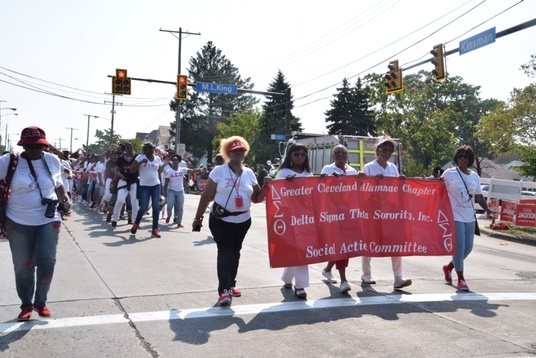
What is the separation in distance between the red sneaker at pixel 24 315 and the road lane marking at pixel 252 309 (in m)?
0.06

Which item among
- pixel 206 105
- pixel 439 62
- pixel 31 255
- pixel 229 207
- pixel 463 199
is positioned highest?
pixel 206 105

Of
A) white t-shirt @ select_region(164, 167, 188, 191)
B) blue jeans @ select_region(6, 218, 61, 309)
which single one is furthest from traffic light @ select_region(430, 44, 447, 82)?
blue jeans @ select_region(6, 218, 61, 309)

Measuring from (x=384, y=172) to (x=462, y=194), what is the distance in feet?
3.50

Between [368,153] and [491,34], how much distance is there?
8500mm

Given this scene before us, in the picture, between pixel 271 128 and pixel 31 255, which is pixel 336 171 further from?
pixel 271 128

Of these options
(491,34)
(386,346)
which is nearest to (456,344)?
(386,346)

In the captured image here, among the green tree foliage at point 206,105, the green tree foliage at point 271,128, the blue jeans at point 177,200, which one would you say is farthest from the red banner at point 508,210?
the green tree foliage at point 206,105

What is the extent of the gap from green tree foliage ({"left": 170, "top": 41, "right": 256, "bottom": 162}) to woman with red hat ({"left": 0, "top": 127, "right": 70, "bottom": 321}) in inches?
2913

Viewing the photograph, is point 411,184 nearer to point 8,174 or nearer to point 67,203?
point 67,203

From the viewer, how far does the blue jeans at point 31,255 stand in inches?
206

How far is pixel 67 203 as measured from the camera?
219 inches

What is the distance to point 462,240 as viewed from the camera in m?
7.31

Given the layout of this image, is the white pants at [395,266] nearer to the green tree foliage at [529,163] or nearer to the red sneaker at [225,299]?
the red sneaker at [225,299]

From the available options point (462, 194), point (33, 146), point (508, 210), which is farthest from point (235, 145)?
point (508, 210)
